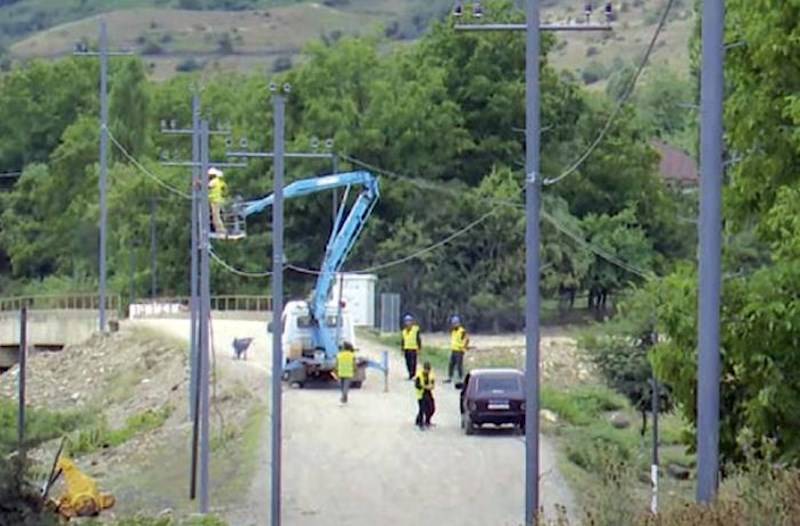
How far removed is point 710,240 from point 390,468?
92.4 feet

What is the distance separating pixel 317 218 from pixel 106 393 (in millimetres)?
20772

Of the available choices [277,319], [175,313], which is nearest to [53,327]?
[175,313]

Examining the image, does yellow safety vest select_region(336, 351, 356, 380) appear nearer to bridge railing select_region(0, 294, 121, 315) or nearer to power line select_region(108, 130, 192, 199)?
power line select_region(108, 130, 192, 199)

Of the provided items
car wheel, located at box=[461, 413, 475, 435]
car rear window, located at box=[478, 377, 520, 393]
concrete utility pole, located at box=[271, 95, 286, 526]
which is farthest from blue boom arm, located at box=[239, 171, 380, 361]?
concrete utility pole, located at box=[271, 95, 286, 526]

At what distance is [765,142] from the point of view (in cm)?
2331

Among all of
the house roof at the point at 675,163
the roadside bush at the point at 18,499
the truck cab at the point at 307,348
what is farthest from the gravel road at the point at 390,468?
the house roof at the point at 675,163

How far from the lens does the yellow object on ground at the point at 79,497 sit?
38.8 metres

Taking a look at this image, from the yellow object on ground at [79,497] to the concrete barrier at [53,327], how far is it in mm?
42309

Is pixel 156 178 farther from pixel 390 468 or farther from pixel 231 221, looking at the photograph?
pixel 390 468

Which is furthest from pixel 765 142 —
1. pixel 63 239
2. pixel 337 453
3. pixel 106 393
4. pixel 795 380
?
pixel 63 239

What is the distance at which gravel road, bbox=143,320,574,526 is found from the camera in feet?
124

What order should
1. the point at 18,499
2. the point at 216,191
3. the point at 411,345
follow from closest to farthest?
the point at 18,499, the point at 216,191, the point at 411,345

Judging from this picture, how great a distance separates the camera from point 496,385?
4638 cm

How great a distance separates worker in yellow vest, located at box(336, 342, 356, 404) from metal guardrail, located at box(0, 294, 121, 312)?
129 ft
